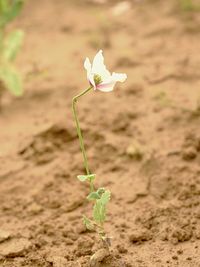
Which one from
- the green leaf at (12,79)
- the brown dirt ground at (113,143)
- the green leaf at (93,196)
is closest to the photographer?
the green leaf at (93,196)

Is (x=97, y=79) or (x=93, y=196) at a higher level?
(x=97, y=79)

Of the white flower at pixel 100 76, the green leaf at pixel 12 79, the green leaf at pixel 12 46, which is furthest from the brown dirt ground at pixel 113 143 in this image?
the white flower at pixel 100 76

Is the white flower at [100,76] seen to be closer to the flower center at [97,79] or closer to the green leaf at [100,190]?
the flower center at [97,79]

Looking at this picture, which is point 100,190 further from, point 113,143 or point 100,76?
point 113,143

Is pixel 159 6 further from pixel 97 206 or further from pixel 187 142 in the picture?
pixel 97 206

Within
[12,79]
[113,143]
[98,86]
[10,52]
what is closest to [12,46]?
[10,52]

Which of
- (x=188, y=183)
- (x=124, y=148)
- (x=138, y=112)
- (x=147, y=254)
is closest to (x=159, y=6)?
(x=138, y=112)
